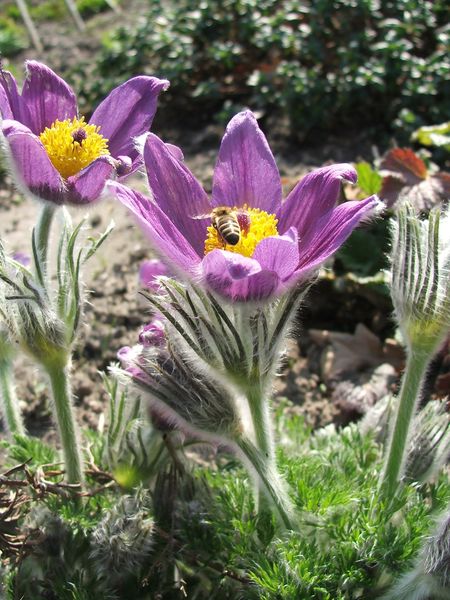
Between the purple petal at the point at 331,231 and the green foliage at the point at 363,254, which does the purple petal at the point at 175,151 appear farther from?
the green foliage at the point at 363,254

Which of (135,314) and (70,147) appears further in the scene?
(135,314)

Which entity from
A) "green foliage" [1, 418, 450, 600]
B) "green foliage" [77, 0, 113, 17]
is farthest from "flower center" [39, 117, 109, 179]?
"green foliage" [77, 0, 113, 17]

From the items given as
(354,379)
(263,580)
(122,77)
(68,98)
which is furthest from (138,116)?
(122,77)

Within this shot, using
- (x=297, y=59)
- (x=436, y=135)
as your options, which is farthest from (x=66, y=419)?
(x=297, y=59)

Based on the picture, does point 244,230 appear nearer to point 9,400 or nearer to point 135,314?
point 9,400

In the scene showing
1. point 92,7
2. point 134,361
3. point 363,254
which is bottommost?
point 92,7

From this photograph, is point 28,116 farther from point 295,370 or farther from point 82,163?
point 295,370
